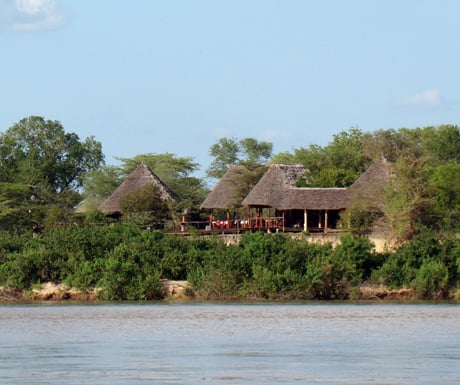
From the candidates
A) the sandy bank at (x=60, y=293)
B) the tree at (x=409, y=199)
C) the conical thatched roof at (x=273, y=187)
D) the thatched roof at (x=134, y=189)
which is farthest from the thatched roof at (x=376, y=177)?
the sandy bank at (x=60, y=293)

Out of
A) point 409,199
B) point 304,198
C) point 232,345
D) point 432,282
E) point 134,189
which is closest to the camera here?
point 232,345

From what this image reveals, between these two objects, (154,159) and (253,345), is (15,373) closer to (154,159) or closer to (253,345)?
(253,345)

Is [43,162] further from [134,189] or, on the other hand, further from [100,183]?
[134,189]

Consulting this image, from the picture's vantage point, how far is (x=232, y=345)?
81.9 feet

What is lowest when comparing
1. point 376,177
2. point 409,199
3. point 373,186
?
point 409,199

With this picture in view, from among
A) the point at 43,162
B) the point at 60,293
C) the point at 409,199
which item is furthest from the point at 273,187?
the point at 43,162

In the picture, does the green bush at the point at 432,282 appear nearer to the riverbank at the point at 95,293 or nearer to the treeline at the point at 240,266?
the treeline at the point at 240,266

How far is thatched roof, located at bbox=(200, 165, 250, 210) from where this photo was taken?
59406 millimetres

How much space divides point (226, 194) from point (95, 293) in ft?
59.2

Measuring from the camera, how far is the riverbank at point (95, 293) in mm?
42000

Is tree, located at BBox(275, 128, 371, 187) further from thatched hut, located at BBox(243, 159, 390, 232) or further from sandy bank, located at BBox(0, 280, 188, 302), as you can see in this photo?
sandy bank, located at BBox(0, 280, 188, 302)

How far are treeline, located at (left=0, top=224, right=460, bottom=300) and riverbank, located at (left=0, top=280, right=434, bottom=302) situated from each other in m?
0.19

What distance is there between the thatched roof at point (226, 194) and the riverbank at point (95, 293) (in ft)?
54.4

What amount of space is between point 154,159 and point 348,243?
40.4 m
